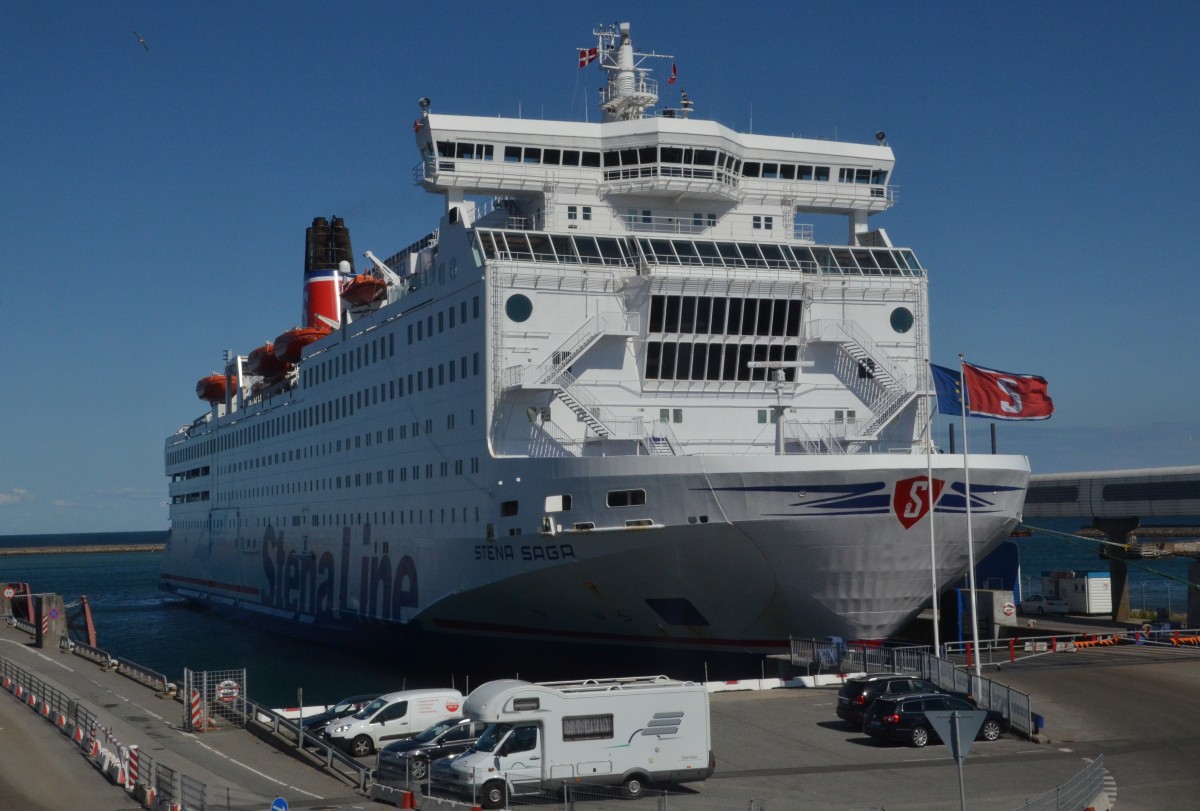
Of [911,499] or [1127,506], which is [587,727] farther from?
[1127,506]

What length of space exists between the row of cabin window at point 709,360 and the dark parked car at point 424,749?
44.3 feet

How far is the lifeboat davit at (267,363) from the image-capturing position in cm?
5662

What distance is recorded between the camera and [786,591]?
2827 cm

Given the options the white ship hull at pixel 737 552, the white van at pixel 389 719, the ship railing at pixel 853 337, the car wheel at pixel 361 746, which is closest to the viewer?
the car wheel at pixel 361 746

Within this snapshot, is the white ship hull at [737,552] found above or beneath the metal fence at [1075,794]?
above

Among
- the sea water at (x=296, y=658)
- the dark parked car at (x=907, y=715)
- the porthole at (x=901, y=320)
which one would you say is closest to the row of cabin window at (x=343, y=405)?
the sea water at (x=296, y=658)

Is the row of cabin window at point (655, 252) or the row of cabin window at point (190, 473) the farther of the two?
the row of cabin window at point (190, 473)

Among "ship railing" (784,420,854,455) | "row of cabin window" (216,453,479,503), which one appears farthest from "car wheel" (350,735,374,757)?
→ "ship railing" (784,420,854,455)

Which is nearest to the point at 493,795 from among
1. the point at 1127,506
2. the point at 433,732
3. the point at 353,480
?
the point at 433,732

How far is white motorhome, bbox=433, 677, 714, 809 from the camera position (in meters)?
17.6

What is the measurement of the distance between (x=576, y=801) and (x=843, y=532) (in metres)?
11.4

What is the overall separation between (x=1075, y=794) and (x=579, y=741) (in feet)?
22.0

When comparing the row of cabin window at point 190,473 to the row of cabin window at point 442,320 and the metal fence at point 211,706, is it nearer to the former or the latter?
the row of cabin window at point 442,320

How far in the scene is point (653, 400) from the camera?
1262 inches
